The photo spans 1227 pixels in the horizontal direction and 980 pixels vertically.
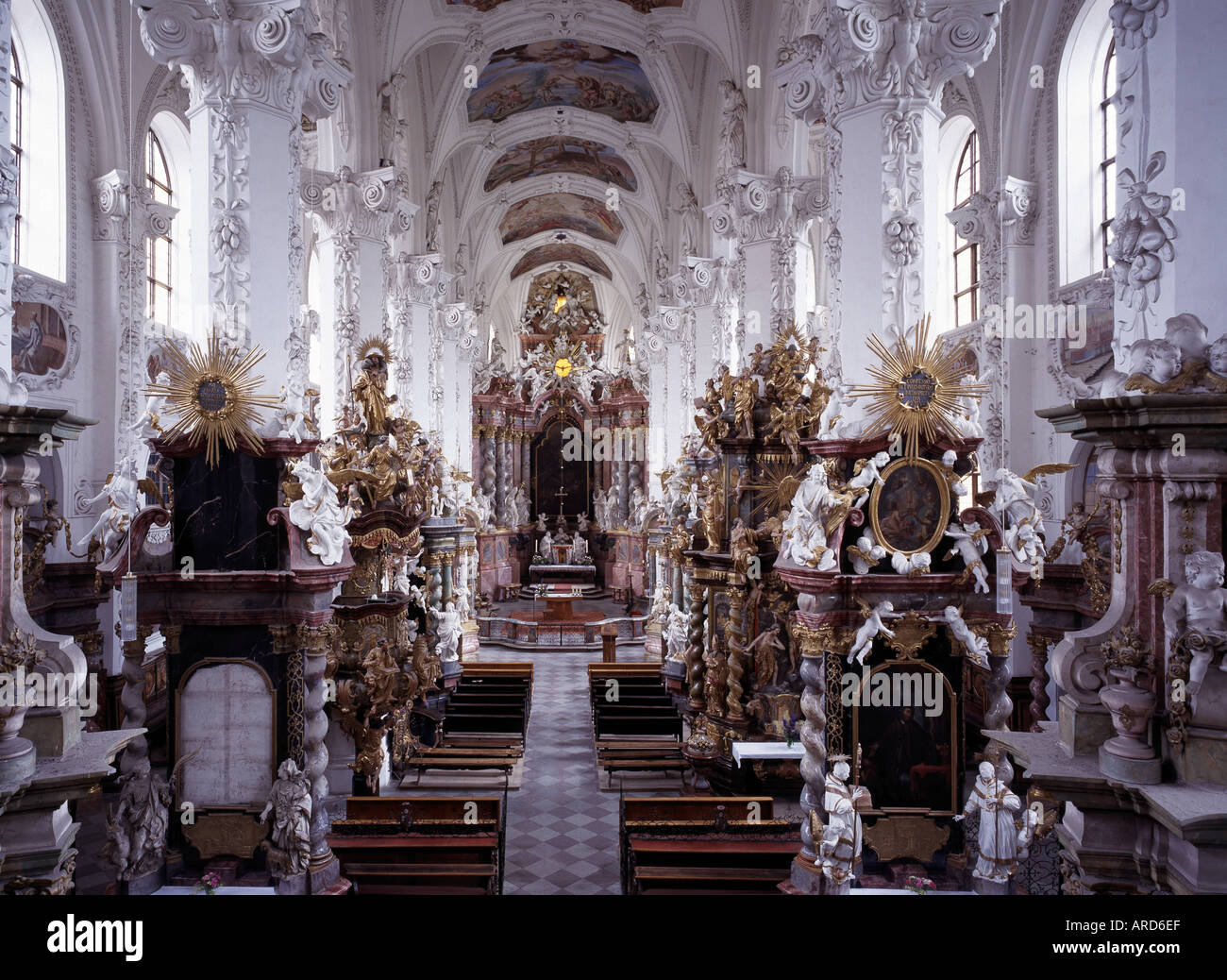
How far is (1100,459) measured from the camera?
5.33 metres

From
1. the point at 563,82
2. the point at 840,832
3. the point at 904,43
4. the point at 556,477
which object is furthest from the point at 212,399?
the point at 556,477

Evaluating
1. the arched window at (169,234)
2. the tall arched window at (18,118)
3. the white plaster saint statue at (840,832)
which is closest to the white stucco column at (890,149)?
the white plaster saint statue at (840,832)

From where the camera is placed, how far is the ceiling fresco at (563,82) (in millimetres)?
23422

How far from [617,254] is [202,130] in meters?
30.1

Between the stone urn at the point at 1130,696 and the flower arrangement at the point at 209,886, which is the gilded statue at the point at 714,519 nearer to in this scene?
the flower arrangement at the point at 209,886

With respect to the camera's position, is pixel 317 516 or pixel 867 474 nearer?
pixel 867 474

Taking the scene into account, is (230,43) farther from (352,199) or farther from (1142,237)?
(1142,237)

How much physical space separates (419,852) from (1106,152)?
13444 mm

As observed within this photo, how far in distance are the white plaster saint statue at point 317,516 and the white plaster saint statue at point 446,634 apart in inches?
354

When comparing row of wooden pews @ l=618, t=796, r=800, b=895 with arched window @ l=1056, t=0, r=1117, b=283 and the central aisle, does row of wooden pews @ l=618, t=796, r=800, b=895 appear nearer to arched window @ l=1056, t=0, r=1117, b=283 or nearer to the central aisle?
the central aisle

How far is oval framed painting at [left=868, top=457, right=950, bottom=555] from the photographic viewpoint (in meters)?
8.52

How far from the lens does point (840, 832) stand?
25.9 feet

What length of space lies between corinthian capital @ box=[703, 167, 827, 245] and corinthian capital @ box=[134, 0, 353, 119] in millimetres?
8725
